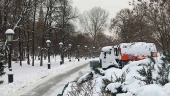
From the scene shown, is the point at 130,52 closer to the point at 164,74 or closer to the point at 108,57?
the point at 108,57

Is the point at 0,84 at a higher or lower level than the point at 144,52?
lower

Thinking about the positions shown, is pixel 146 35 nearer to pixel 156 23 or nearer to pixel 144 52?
pixel 156 23

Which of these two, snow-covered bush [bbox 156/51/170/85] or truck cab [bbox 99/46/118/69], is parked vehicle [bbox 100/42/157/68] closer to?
truck cab [bbox 99/46/118/69]

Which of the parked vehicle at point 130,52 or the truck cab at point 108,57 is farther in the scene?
the truck cab at point 108,57

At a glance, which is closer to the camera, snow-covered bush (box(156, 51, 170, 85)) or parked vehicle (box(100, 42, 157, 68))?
snow-covered bush (box(156, 51, 170, 85))

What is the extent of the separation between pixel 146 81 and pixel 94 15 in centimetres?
8946

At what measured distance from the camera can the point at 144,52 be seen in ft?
83.3

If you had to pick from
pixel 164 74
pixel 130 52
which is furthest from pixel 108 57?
pixel 164 74

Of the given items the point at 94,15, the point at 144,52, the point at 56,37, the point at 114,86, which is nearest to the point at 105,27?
the point at 94,15

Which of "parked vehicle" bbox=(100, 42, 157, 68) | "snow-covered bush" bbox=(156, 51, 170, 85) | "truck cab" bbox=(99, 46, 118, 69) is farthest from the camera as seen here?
"truck cab" bbox=(99, 46, 118, 69)

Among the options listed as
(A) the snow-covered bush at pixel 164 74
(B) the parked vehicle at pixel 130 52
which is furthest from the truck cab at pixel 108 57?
(A) the snow-covered bush at pixel 164 74

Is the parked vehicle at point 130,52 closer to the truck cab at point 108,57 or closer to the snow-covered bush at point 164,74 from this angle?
the truck cab at point 108,57

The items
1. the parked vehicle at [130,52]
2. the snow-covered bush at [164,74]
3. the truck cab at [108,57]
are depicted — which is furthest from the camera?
the truck cab at [108,57]

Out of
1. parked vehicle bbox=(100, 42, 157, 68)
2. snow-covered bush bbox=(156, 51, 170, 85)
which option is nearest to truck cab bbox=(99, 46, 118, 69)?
parked vehicle bbox=(100, 42, 157, 68)
